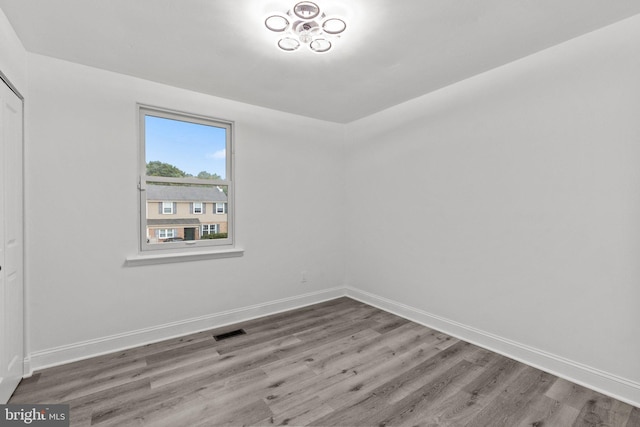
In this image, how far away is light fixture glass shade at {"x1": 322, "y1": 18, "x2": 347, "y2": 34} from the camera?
1.95 meters

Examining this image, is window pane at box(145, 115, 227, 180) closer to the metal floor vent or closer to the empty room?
the empty room

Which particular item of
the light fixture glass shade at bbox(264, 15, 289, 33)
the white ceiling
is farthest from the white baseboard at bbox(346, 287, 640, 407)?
the light fixture glass shade at bbox(264, 15, 289, 33)

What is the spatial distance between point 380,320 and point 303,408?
171cm

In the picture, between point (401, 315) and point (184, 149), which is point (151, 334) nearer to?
point (184, 149)

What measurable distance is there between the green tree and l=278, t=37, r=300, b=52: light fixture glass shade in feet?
5.73

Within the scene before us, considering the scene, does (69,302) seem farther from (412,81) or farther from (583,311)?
(583,311)

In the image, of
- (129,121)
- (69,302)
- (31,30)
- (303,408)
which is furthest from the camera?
(129,121)

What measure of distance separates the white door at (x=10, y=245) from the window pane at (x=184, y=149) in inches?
38.2

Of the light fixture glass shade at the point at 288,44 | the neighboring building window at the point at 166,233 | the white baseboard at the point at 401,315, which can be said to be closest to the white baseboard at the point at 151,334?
the white baseboard at the point at 401,315

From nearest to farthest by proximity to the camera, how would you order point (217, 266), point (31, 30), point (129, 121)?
point (31, 30) → point (129, 121) → point (217, 266)

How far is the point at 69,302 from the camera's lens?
8.36 ft

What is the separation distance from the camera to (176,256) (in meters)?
3.03

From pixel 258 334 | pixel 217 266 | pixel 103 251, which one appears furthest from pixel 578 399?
pixel 103 251

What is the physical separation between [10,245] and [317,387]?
94.7 inches
